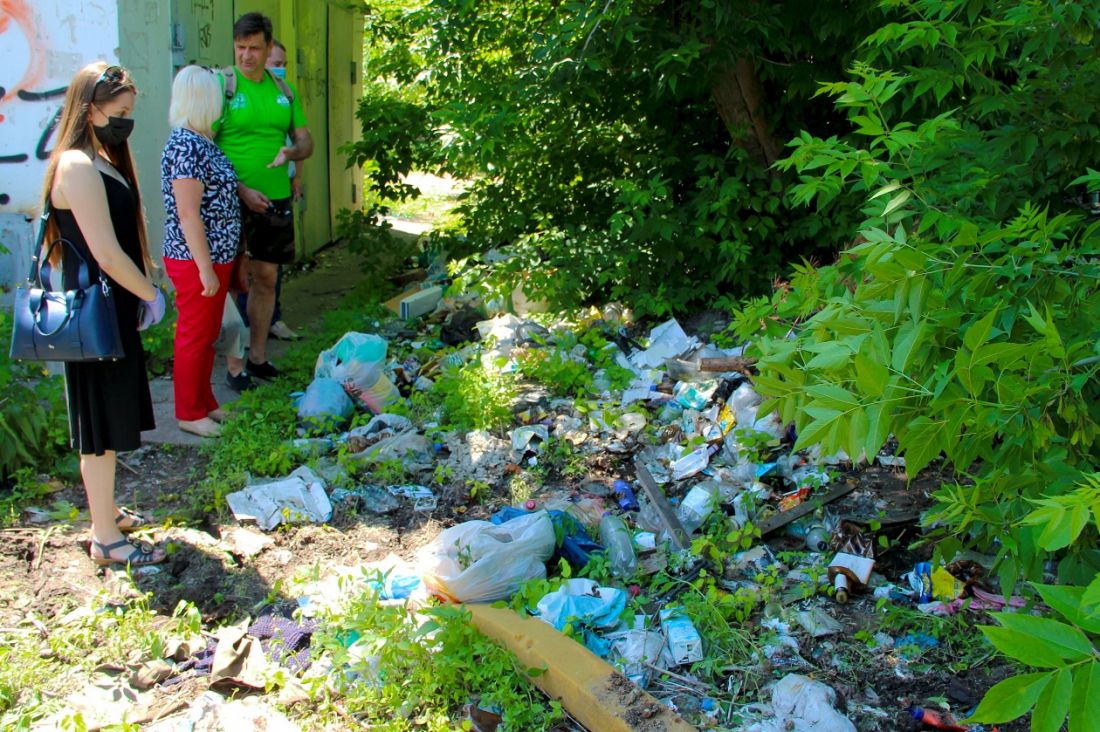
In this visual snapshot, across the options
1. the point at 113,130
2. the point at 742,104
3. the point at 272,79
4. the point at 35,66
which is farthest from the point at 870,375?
the point at 35,66

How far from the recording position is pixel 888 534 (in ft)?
13.2

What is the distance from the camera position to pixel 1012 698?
4.78ft

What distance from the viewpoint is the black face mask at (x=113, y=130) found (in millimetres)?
3705

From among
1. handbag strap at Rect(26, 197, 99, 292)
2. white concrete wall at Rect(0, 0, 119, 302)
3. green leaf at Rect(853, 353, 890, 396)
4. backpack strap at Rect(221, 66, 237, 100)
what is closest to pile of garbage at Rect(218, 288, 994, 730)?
green leaf at Rect(853, 353, 890, 396)

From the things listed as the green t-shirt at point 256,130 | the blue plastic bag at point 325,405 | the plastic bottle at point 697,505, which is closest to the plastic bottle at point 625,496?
the plastic bottle at point 697,505

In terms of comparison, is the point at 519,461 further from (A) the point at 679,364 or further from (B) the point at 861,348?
(B) the point at 861,348

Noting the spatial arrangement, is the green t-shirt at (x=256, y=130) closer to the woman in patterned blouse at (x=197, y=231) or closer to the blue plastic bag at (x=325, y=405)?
the woman in patterned blouse at (x=197, y=231)

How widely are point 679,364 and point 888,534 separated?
200 centimetres

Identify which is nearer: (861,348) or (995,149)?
→ (861,348)

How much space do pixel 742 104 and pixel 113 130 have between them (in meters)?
4.17

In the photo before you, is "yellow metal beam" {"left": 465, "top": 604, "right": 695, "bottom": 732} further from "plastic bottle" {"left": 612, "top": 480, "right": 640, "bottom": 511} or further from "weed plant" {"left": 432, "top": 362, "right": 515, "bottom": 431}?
"weed plant" {"left": 432, "top": 362, "right": 515, "bottom": 431}

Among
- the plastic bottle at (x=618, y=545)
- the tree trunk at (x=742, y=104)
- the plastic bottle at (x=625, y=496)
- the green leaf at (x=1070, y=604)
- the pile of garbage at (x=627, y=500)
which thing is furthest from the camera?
the tree trunk at (x=742, y=104)

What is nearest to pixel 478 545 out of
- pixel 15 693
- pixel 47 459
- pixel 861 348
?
pixel 15 693

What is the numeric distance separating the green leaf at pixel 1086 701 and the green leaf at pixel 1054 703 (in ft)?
0.04
